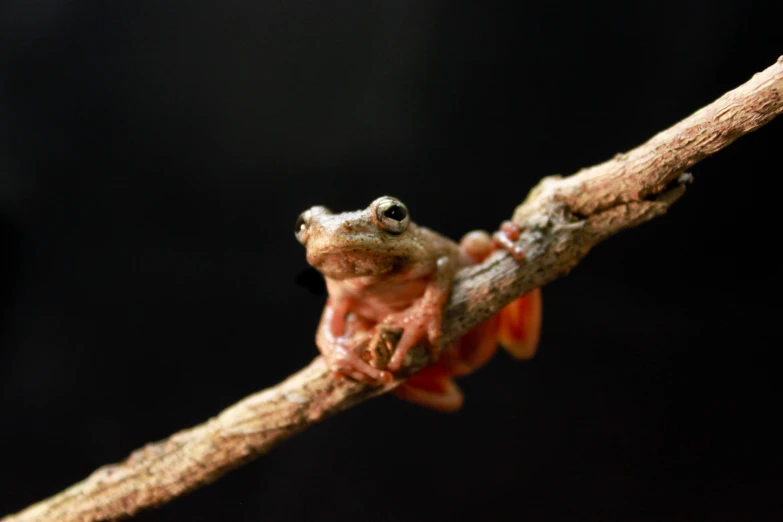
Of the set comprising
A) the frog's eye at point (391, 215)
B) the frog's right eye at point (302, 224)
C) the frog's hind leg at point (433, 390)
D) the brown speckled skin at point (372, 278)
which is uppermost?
the frog's right eye at point (302, 224)

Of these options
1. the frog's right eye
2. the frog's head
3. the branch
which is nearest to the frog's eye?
the frog's head

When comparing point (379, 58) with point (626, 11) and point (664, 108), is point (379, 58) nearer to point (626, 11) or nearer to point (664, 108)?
point (626, 11)

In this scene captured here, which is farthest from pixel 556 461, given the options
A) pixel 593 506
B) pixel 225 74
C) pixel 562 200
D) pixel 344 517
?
pixel 225 74

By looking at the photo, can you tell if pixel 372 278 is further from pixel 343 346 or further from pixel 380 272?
pixel 343 346

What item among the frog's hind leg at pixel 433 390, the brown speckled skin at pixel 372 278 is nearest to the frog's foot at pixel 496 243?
the brown speckled skin at pixel 372 278

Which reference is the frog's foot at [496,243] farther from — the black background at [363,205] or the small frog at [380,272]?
the black background at [363,205]

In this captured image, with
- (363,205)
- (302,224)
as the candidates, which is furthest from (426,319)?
(363,205)
